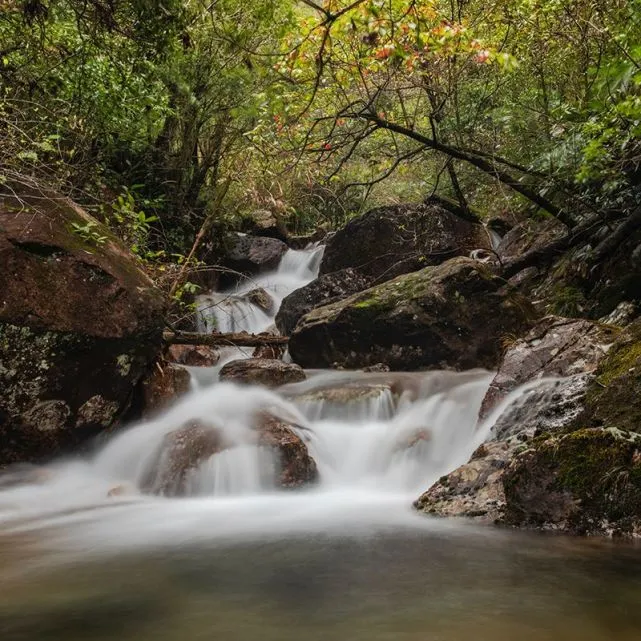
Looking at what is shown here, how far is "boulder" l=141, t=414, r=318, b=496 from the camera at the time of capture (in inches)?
223

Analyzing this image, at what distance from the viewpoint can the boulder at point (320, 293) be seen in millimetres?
11016

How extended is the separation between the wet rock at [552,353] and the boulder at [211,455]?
1.96m

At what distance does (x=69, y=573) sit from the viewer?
3.21 m

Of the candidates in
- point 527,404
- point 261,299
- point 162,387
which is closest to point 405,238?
point 261,299

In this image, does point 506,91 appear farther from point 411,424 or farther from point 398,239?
point 411,424

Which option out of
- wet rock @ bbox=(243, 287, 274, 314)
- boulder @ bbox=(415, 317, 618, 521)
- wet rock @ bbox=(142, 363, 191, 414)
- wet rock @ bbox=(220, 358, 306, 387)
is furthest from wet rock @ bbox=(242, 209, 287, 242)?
boulder @ bbox=(415, 317, 618, 521)

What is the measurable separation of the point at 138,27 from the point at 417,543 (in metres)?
4.84

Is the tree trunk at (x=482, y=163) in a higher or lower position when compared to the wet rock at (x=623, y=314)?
higher

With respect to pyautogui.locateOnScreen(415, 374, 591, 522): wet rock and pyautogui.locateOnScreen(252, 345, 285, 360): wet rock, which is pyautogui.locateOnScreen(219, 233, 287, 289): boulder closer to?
pyautogui.locateOnScreen(252, 345, 285, 360): wet rock

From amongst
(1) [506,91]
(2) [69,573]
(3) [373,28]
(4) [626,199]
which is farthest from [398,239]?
(2) [69,573]

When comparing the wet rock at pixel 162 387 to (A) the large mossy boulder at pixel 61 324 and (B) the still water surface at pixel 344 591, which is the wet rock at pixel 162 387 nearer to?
(A) the large mossy boulder at pixel 61 324

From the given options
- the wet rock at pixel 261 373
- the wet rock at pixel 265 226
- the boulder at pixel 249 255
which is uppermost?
the wet rock at pixel 265 226

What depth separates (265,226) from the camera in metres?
17.3

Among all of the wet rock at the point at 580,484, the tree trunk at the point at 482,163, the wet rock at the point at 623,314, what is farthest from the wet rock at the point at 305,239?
the wet rock at the point at 580,484
